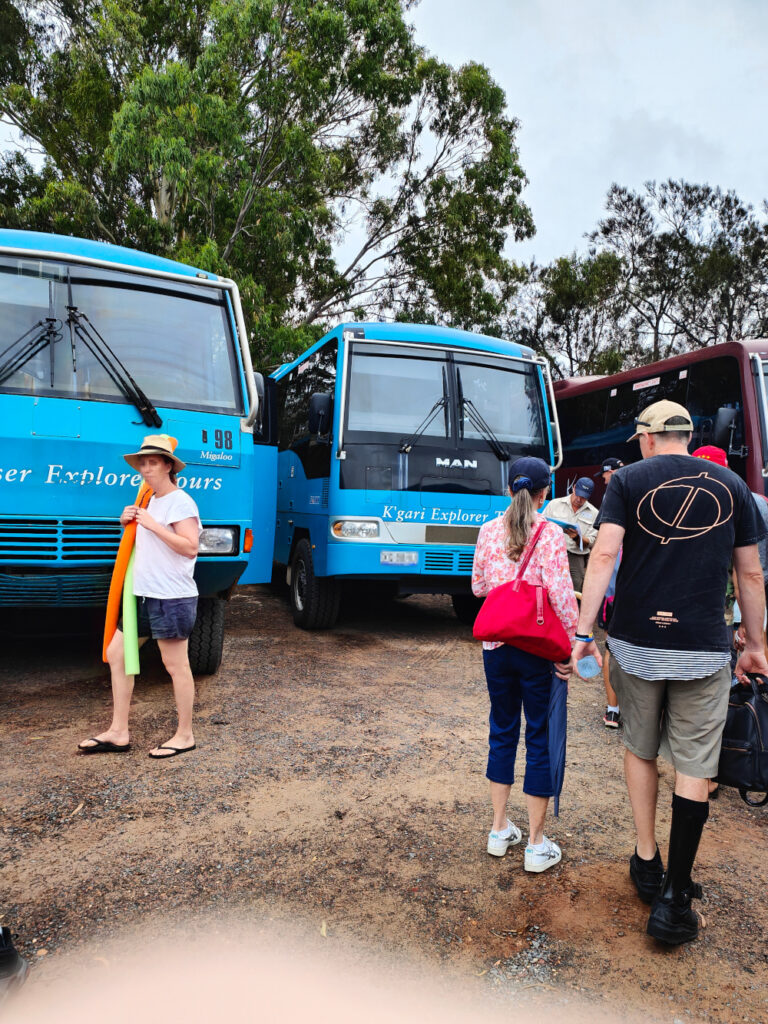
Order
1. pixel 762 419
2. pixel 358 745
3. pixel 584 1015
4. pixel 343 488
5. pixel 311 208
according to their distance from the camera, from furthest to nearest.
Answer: pixel 311 208, pixel 762 419, pixel 343 488, pixel 358 745, pixel 584 1015

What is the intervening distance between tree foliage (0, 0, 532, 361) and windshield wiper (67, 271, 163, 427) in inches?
342

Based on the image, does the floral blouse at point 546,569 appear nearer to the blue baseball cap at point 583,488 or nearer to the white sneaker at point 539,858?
the white sneaker at point 539,858

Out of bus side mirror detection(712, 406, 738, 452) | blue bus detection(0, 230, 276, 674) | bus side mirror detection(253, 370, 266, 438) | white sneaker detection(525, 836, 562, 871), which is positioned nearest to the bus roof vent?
bus side mirror detection(253, 370, 266, 438)

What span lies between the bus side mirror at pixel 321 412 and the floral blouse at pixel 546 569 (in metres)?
4.55

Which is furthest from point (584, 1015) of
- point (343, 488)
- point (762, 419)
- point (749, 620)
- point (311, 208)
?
point (311, 208)

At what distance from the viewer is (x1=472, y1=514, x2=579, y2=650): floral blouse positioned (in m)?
3.14

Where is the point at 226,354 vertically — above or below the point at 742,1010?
above

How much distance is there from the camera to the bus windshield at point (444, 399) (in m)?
7.57

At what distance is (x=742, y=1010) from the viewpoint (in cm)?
236

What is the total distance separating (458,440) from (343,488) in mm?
1258

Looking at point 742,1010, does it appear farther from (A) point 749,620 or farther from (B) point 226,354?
(B) point 226,354

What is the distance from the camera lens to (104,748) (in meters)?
4.32

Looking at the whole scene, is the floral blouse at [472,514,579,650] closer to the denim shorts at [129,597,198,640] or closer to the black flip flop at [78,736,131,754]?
the denim shorts at [129,597,198,640]

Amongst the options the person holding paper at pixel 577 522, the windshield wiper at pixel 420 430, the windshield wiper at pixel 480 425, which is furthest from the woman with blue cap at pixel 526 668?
the windshield wiper at pixel 480 425
